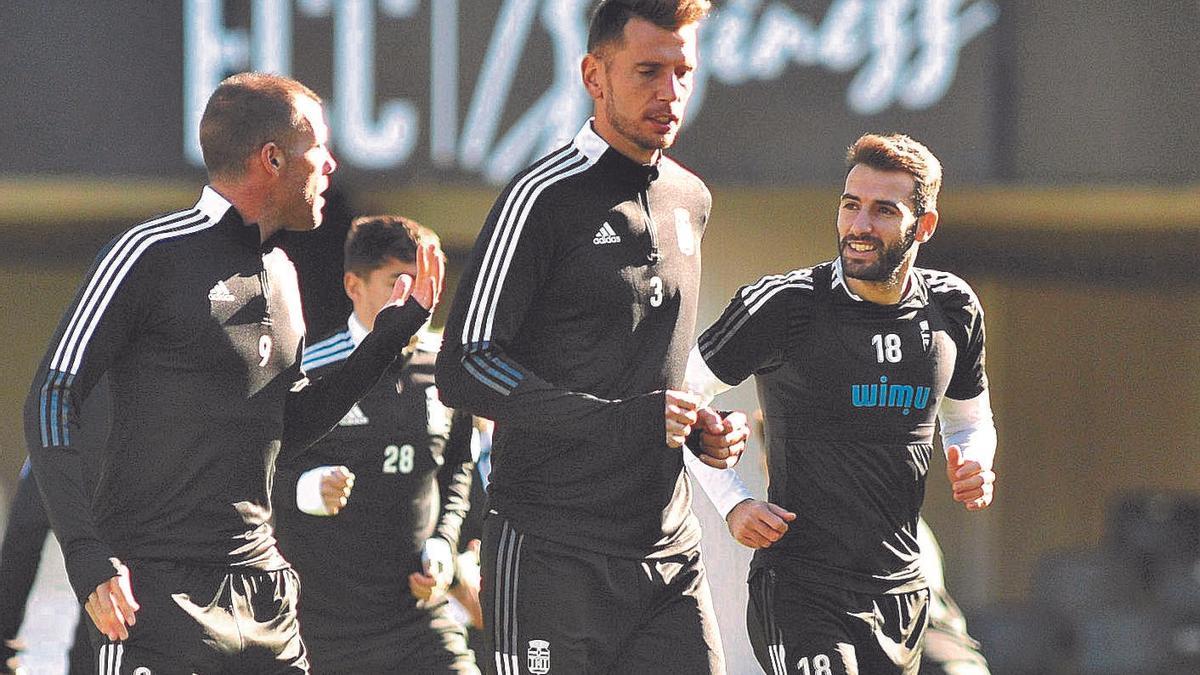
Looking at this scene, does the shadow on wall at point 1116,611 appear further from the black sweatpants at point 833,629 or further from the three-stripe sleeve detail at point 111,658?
the three-stripe sleeve detail at point 111,658

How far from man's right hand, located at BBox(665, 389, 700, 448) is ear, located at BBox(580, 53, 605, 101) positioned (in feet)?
2.29

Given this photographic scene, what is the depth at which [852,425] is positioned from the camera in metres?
4.24

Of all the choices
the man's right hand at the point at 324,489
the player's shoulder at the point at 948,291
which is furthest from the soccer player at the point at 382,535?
the player's shoulder at the point at 948,291

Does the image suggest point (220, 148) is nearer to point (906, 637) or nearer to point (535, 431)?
point (535, 431)

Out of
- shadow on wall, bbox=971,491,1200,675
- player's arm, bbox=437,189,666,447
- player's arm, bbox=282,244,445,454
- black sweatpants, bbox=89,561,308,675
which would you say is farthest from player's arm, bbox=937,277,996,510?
shadow on wall, bbox=971,491,1200,675

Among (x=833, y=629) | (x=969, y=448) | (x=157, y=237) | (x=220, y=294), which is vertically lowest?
(x=833, y=629)

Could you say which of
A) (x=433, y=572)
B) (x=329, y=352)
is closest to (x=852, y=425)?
(x=433, y=572)

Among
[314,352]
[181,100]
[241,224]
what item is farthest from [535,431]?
[181,100]

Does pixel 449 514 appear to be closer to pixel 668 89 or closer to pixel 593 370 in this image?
pixel 593 370

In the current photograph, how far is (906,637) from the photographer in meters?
4.25

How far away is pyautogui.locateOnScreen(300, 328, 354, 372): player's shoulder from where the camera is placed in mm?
5363

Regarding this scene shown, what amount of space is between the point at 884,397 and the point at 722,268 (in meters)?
4.99

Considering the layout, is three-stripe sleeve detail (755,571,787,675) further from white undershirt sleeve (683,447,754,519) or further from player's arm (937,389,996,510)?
player's arm (937,389,996,510)

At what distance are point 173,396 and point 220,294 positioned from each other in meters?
0.22
